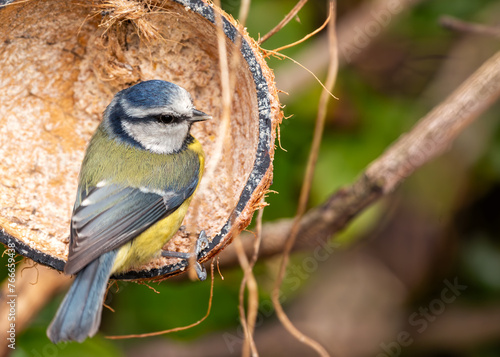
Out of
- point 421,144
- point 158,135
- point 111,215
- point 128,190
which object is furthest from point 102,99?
point 421,144

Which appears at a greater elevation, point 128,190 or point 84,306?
point 128,190

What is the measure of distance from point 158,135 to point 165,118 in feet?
0.34

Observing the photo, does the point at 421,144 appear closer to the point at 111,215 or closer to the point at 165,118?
the point at 165,118

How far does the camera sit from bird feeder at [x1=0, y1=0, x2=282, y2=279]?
5.61 ft

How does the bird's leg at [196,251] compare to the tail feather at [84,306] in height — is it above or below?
above

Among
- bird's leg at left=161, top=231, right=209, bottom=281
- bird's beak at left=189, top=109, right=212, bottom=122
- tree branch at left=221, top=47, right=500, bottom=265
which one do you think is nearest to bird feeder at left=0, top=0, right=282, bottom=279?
bird's leg at left=161, top=231, right=209, bottom=281

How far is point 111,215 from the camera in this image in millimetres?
1826

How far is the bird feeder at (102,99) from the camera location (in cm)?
171

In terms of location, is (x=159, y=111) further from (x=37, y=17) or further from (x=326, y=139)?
(x=326, y=139)

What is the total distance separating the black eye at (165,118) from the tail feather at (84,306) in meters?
0.47

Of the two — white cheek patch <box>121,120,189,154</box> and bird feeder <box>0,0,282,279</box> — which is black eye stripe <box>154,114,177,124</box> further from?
bird feeder <box>0,0,282,279</box>

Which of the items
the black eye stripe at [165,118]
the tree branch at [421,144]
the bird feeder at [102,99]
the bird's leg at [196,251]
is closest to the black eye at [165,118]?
the black eye stripe at [165,118]

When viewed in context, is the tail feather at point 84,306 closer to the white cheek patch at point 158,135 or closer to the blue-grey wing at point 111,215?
the blue-grey wing at point 111,215

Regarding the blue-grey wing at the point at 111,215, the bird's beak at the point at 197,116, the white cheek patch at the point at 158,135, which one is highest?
the bird's beak at the point at 197,116
